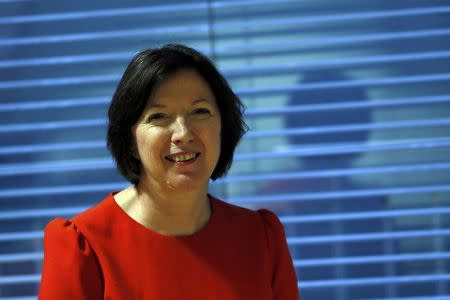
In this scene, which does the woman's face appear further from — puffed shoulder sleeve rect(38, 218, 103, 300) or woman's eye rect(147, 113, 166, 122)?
puffed shoulder sleeve rect(38, 218, 103, 300)

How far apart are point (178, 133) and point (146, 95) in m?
0.11

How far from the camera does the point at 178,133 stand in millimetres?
1719

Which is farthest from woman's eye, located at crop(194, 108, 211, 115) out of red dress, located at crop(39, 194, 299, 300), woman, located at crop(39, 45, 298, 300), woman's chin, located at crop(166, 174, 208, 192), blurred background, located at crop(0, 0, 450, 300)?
blurred background, located at crop(0, 0, 450, 300)

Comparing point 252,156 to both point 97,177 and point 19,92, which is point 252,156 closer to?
point 97,177

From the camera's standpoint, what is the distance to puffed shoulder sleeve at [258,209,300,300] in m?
1.93

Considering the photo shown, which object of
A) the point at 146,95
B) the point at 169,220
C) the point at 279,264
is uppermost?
the point at 146,95

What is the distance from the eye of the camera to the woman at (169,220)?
1.74m

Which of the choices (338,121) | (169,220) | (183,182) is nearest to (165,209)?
(169,220)

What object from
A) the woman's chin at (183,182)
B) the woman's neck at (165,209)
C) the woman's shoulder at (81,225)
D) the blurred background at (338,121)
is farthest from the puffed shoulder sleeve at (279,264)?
the blurred background at (338,121)

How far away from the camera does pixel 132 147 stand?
187 centimetres

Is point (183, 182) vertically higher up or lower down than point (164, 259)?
higher up

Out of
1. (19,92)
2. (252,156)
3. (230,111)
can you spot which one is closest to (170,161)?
(230,111)

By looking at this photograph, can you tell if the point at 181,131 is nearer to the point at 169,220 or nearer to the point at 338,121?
the point at 169,220

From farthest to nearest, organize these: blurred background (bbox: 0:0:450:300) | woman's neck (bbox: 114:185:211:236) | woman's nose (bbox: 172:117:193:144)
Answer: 1. blurred background (bbox: 0:0:450:300)
2. woman's neck (bbox: 114:185:211:236)
3. woman's nose (bbox: 172:117:193:144)
